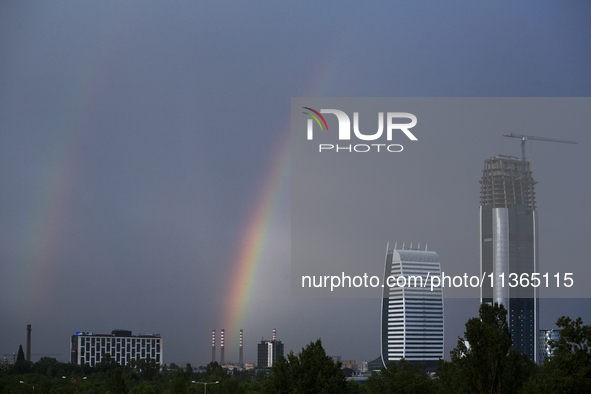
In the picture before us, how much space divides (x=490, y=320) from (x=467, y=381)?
2.90m

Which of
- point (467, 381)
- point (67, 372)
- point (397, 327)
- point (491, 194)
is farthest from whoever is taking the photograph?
point (491, 194)

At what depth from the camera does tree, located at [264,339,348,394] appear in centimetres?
3534

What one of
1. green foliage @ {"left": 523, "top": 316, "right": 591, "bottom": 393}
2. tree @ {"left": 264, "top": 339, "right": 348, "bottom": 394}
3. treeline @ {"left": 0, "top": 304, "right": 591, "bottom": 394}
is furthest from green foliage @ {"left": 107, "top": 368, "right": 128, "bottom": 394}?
green foliage @ {"left": 523, "top": 316, "right": 591, "bottom": 393}

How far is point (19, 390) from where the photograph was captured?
74.6 m

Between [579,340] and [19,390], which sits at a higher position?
[579,340]

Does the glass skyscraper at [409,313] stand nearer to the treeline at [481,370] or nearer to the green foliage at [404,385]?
the green foliage at [404,385]

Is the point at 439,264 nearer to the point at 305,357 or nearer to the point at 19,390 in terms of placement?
the point at 19,390

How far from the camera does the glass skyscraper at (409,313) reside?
17500 centimetres

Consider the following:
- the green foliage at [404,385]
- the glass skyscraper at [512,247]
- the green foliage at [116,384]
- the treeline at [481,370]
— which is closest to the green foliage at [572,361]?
the treeline at [481,370]

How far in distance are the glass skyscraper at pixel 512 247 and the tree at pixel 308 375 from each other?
14629 cm

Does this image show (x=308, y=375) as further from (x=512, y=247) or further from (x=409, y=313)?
(x=512, y=247)

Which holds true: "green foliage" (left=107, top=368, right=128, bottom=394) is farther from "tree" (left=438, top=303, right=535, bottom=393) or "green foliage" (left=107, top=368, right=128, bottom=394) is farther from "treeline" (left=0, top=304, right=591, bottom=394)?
"tree" (left=438, top=303, right=535, bottom=393)

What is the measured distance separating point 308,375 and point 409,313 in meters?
144

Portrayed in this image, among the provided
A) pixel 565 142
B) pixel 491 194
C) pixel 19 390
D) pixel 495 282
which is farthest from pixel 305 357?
pixel 491 194
